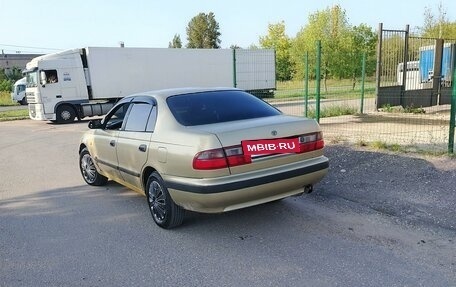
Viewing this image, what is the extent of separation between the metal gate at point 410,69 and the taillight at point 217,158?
10567mm

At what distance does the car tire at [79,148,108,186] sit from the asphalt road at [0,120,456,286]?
6.7 inches

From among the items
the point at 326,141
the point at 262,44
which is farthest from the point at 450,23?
the point at 262,44

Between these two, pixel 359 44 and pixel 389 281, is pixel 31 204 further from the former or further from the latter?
pixel 359 44

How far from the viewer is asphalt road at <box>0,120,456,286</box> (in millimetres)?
3535

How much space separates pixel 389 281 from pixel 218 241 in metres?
1.73

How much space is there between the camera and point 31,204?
19.5ft

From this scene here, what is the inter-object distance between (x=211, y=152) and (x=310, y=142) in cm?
121

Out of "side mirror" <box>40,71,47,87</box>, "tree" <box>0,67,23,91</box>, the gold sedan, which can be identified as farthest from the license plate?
"tree" <box>0,67,23,91</box>

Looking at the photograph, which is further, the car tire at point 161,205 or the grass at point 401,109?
the grass at point 401,109

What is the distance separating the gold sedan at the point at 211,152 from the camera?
402 centimetres

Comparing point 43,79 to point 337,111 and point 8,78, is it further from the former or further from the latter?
point 8,78

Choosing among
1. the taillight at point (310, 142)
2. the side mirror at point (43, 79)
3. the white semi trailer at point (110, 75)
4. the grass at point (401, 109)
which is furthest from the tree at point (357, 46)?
the taillight at point (310, 142)

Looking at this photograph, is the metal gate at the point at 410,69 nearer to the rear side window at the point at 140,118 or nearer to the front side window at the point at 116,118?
the front side window at the point at 116,118

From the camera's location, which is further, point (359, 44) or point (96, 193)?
point (359, 44)
